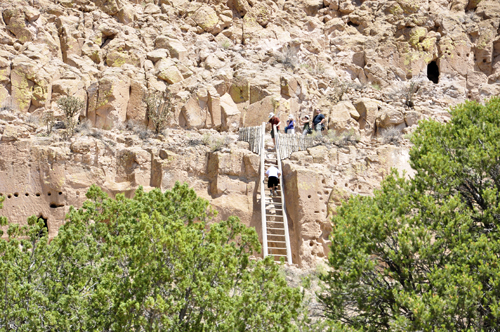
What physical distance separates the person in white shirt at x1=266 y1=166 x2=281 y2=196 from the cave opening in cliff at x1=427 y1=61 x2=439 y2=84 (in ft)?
33.3

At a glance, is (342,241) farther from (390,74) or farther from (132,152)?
(390,74)

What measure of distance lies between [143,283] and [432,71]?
58.0ft

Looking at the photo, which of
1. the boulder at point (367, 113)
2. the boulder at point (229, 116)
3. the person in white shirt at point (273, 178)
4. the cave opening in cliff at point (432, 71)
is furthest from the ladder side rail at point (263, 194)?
the cave opening in cliff at point (432, 71)

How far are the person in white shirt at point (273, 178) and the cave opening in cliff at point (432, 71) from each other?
1016 cm

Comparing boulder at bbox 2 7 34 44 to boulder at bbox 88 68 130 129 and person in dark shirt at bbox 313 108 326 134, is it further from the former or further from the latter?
person in dark shirt at bbox 313 108 326 134

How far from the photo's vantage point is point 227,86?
19.2 m

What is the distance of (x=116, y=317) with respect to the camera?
27.4 ft

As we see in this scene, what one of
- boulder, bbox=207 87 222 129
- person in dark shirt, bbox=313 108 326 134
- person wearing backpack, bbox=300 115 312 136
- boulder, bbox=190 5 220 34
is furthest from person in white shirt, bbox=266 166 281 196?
boulder, bbox=190 5 220 34

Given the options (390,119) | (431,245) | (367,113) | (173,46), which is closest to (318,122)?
(367,113)

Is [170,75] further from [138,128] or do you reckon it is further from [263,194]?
[263,194]

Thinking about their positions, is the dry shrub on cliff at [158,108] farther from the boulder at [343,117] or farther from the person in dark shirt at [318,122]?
the boulder at [343,117]

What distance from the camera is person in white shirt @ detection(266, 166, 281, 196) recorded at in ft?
50.2

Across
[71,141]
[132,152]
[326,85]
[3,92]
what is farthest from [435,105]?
[3,92]

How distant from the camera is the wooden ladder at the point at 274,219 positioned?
1428cm
